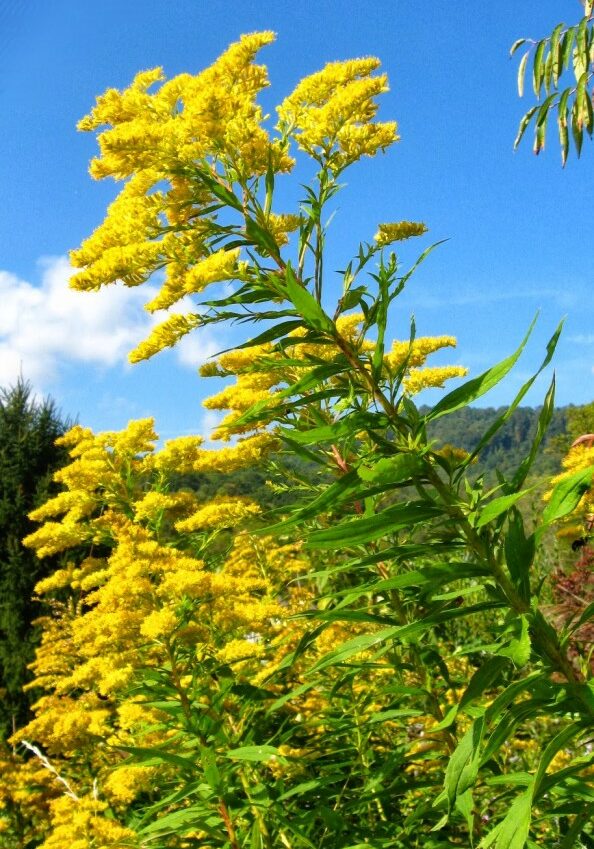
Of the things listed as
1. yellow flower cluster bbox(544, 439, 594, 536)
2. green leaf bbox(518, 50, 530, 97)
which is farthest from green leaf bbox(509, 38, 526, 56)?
yellow flower cluster bbox(544, 439, 594, 536)

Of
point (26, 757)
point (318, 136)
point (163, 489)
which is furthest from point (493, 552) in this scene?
point (26, 757)

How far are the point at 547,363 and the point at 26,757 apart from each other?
671 centimetres

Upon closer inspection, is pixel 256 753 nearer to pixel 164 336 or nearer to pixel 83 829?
pixel 164 336

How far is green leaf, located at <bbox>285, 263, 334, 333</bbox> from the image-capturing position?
1.49m

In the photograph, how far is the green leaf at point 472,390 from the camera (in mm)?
1464

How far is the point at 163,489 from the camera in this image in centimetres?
331

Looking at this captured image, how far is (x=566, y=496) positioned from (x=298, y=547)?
4.21 feet

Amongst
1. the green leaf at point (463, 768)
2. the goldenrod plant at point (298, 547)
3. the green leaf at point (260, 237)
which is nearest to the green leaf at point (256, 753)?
the goldenrod plant at point (298, 547)

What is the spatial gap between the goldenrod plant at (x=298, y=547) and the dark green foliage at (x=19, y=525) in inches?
129

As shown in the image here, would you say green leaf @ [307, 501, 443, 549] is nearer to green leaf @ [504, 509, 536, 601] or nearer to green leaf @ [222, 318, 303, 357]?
green leaf @ [504, 509, 536, 601]

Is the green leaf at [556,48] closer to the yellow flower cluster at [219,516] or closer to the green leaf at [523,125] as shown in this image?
the green leaf at [523,125]

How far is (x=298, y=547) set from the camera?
2531 millimetres

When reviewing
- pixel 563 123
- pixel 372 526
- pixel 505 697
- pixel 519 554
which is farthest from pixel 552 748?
pixel 563 123

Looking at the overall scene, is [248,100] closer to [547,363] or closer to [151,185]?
[151,185]
